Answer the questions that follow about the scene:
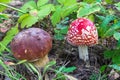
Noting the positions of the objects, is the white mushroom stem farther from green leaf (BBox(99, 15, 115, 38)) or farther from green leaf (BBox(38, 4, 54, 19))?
green leaf (BBox(38, 4, 54, 19))

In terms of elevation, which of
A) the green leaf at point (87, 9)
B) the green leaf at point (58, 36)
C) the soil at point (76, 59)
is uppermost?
the green leaf at point (87, 9)

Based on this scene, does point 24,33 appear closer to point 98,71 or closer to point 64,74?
point 64,74

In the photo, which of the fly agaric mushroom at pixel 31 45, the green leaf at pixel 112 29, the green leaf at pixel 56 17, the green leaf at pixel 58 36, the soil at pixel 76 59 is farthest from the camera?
the green leaf at pixel 58 36

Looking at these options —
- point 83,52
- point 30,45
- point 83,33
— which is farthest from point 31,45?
point 83,52

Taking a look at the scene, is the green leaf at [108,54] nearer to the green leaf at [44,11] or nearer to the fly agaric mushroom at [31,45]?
the fly agaric mushroom at [31,45]

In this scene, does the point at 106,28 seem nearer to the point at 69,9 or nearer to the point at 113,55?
the point at 113,55

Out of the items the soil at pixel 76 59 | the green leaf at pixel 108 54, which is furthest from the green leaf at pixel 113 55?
the soil at pixel 76 59
